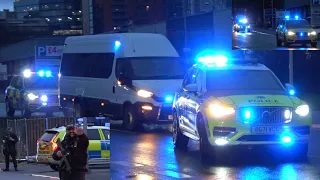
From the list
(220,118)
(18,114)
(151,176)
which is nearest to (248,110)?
(220,118)

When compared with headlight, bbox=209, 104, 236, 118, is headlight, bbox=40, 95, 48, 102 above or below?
below

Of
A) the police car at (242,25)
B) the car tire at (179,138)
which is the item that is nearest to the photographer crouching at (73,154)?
the car tire at (179,138)

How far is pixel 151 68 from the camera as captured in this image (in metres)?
17.4

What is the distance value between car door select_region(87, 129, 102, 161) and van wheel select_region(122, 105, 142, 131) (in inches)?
242

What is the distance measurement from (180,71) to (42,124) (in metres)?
4.01

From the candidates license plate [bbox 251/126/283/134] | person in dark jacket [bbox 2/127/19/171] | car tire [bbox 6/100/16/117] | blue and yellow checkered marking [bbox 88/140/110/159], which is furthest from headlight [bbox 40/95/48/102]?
license plate [bbox 251/126/283/134]

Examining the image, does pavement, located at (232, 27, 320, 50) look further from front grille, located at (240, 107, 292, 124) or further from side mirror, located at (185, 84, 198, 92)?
front grille, located at (240, 107, 292, 124)

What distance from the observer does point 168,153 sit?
40.4 ft

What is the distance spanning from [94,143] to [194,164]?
2037mm

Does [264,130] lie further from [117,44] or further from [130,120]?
[117,44]

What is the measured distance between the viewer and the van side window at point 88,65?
61.0ft

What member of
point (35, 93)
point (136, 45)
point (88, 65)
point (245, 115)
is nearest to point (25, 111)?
point (35, 93)

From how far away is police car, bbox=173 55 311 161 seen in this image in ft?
35.0

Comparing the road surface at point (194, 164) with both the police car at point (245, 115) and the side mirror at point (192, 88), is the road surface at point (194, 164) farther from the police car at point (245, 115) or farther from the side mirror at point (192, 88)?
the side mirror at point (192, 88)
